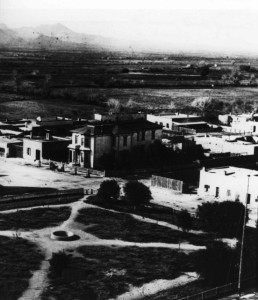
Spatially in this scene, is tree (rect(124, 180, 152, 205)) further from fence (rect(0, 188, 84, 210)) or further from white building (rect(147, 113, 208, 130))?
white building (rect(147, 113, 208, 130))

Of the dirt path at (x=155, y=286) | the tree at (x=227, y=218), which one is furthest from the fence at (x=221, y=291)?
the tree at (x=227, y=218)

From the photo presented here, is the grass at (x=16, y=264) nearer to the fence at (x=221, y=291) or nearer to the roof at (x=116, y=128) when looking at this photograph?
the fence at (x=221, y=291)

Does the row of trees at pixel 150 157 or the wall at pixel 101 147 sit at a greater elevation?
the wall at pixel 101 147

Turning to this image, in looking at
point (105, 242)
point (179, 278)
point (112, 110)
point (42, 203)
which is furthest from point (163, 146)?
point (112, 110)

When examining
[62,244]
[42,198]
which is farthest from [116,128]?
[62,244]

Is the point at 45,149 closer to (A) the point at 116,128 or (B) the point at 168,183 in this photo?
(A) the point at 116,128

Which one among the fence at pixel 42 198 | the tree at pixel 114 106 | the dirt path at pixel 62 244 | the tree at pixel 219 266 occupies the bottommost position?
the tree at pixel 114 106
